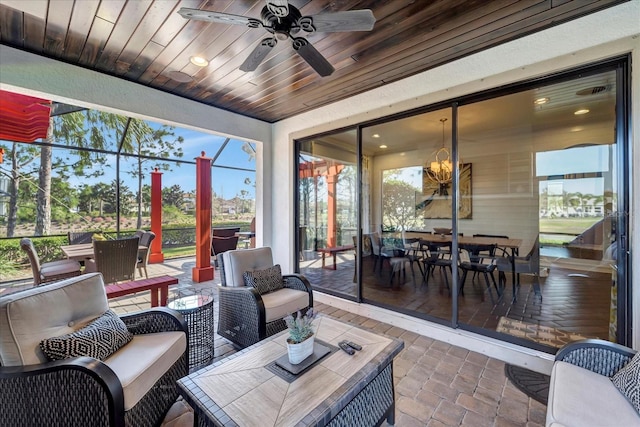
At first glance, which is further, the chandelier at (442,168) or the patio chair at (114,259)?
the chandelier at (442,168)

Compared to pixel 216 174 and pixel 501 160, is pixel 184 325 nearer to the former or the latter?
pixel 501 160

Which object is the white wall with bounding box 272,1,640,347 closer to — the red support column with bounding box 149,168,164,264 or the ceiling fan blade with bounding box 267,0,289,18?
the ceiling fan blade with bounding box 267,0,289,18

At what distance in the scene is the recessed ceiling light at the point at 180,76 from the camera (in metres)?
3.07

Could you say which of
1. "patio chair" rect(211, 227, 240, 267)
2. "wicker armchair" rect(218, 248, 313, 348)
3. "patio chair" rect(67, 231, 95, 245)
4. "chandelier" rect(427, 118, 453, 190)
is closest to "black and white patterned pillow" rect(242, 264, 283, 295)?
"wicker armchair" rect(218, 248, 313, 348)

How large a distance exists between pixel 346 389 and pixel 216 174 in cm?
851

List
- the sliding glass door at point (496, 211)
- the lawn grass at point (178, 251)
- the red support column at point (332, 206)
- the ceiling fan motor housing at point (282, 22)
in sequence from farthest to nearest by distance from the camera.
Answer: the lawn grass at point (178, 251) → the red support column at point (332, 206) → the sliding glass door at point (496, 211) → the ceiling fan motor housing at point (282, 22)

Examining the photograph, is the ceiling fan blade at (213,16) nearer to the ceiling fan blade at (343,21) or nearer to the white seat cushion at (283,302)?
the ceiling fan blade at (343,21)

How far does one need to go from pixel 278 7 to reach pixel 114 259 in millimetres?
4047

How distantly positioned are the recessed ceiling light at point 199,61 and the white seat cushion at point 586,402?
3.83 meters

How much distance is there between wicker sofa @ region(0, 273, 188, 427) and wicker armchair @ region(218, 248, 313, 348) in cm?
82

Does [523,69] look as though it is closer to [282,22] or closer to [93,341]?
[282,22]

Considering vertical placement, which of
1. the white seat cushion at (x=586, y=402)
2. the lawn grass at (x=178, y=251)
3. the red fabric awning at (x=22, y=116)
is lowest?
the lawn grass at (x=178, y=251)

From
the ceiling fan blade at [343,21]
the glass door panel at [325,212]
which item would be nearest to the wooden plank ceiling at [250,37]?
the ceiling fan blade at [343,21]

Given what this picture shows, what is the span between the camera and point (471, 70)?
2699 mm
